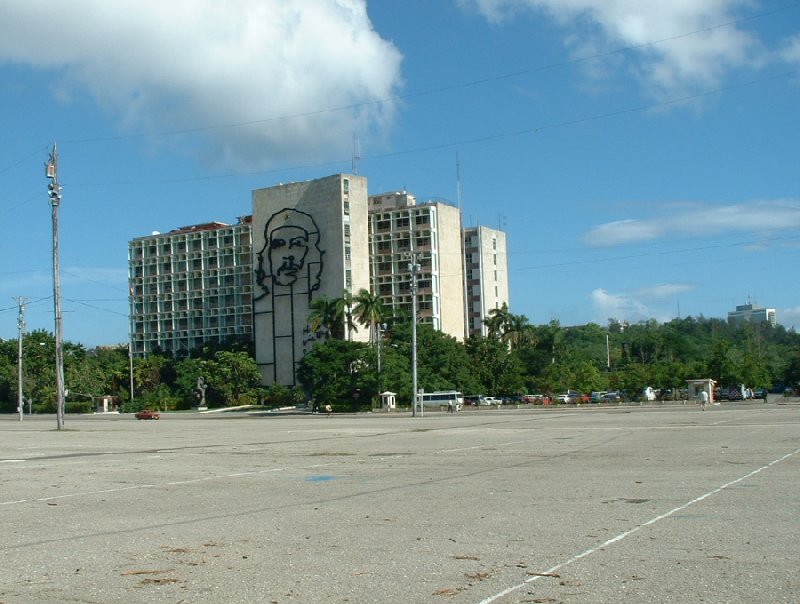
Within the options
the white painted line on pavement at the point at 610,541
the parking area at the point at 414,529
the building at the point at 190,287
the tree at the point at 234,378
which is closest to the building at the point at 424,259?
the building at the point at 190,287

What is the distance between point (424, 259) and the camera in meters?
129

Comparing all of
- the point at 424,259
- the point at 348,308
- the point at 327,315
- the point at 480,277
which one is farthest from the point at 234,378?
the point at 480,277

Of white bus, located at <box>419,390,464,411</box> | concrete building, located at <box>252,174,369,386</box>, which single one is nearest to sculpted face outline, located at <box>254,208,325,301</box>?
concrete building, located at <box>252,174,369,386</box>

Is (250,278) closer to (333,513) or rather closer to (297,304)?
(297,304)

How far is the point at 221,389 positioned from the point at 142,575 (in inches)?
4287

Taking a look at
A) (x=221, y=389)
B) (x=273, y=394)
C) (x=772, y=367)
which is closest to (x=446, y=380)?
(x=273, y=394)

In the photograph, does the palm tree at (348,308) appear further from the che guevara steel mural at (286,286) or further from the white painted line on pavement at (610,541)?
the white painted line on pavement at (610,541)

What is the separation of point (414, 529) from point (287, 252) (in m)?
119

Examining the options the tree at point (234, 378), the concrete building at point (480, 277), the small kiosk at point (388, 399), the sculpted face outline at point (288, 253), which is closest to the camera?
the small kiosk at point (388, 399)

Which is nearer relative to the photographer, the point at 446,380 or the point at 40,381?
the point at 446,380

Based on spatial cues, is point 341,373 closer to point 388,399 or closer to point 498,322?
point 388,399

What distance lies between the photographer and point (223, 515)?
12914mm

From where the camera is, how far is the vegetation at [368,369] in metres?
92.2

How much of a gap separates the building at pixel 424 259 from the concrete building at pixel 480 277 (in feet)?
32.2
